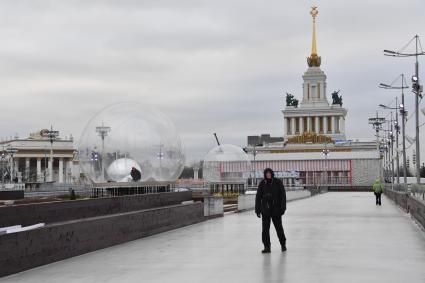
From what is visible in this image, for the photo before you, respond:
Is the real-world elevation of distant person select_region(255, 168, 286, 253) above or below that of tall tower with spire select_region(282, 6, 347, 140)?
below

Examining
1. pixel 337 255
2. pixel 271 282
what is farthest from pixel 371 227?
pixel 271 282

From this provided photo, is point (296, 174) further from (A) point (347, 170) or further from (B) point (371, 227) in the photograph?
(B) point (371, 227)

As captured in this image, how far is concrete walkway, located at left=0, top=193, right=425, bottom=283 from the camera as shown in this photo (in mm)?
9867

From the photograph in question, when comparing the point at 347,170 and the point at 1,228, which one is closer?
the point at 1,228

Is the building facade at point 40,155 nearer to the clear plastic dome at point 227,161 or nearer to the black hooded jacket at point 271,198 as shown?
the clear plastic dome at point 227,161

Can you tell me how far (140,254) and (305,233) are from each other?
20.5 ft

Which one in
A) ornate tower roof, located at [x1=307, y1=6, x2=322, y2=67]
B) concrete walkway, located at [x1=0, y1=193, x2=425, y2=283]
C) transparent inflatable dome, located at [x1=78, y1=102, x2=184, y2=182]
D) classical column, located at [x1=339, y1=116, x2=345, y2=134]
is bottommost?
concrete walkway, located at [x1=0, y1=193, x2=425, y2=283]

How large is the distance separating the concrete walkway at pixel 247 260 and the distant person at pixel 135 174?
5.36ft

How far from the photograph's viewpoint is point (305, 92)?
152000 millimetres

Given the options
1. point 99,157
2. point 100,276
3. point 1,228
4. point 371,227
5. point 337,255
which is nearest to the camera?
point 100,276

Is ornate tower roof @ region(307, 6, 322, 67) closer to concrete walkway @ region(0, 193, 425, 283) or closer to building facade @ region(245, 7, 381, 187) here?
building facade @ region(245, 7, 381, 187)

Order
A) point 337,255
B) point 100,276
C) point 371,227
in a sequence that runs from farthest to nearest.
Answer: point 371,227 → point 337,255 → point 100,276

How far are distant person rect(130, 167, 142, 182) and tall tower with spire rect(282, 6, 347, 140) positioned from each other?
133803 mm

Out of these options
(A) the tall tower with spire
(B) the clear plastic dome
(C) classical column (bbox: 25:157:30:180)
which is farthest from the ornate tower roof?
(B) the clear plastic dome
